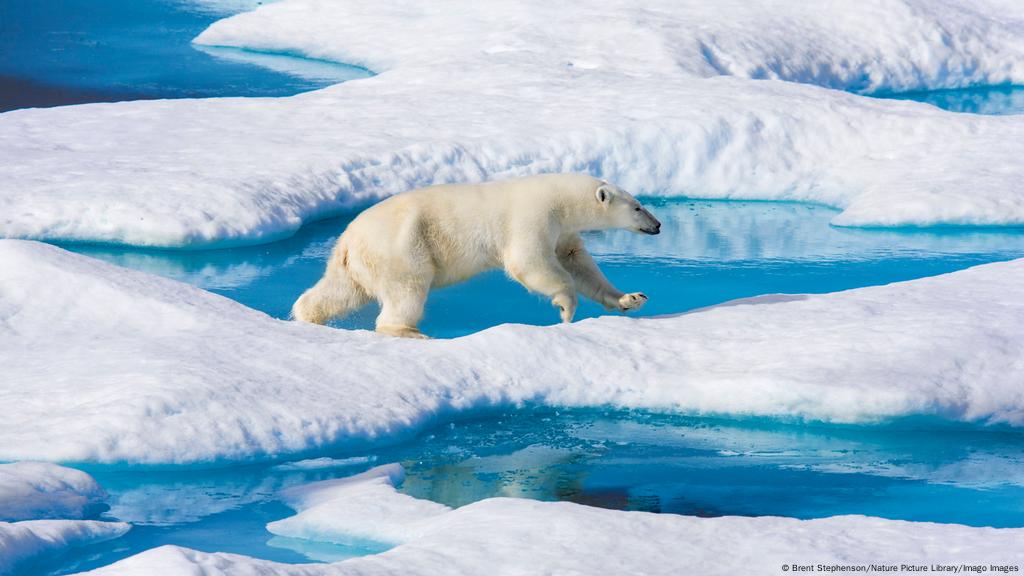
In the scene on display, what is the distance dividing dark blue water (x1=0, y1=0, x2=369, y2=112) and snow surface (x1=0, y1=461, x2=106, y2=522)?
25.8 feet

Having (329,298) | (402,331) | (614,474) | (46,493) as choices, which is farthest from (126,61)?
(614,474)

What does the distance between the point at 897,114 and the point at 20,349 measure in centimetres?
613

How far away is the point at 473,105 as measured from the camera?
9094 millimetres

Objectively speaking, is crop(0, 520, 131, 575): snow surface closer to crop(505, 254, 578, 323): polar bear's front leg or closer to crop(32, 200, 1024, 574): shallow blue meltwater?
crop(32, 200, 1024, 574): shallow blue meltwater

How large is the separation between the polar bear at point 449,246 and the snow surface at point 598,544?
1.69 meters

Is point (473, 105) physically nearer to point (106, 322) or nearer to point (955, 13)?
point (106, 322)

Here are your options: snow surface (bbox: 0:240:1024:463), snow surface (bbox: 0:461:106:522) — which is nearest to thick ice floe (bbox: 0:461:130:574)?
snow surface (bbox: 0:461:106:522)

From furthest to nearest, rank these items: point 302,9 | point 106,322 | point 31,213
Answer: point 302,9 → point 31,213 → point 106,322

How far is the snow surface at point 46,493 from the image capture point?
11.9 feet

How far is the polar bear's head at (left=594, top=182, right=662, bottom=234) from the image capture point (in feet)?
18.2

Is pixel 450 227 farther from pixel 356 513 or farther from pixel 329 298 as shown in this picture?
pixel 356 513

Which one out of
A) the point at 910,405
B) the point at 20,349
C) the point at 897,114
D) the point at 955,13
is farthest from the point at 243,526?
the point at 955,13

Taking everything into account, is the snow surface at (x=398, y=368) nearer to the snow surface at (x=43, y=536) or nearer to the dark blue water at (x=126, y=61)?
the snow surface at (x=43, y=536)

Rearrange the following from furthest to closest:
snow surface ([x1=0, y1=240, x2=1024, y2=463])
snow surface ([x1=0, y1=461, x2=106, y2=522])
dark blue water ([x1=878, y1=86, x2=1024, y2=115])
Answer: dark blue water ([x1=878, y1=86, x2=1024, y2=115]), snow surface ([x1=0, y1=240, x2=1024, y2=463]), snow surface ([x1=0, y1=461, x2=106, y2=522])
